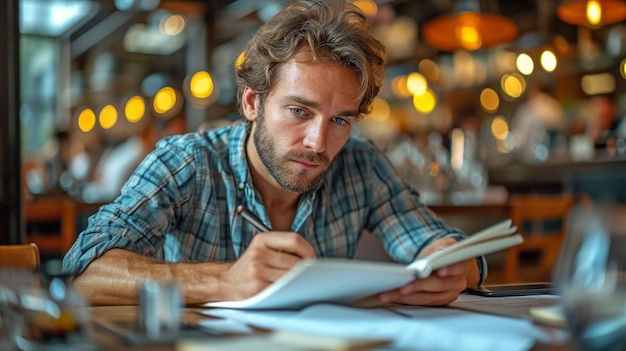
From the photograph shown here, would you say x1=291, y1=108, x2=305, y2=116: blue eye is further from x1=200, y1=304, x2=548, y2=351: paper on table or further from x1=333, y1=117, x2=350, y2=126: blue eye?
x1=200, y1=304, x2=548, y2=351: paper on table

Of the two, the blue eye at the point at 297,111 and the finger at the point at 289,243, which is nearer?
the finger at the point at 289,243

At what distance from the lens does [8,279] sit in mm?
914

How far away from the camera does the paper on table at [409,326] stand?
0.92m

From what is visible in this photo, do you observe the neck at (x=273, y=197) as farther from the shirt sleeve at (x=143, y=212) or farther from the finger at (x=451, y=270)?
the finger at (x=451, y=270)

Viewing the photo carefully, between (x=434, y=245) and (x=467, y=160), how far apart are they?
13.0ft

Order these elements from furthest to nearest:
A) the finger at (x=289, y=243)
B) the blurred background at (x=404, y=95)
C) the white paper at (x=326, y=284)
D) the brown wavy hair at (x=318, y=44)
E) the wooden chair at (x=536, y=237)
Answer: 1. the blurred background at (x=404, y=95)
2. the wooden chair at (x=536, y=237)
3. the brown wavy hair at (x=318, y=44)
4. the finger at (x=289, y=243)
5. the white paper at (x=326, y=284)

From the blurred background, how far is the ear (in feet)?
0.78

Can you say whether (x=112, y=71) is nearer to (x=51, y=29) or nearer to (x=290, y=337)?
(x=51, y=29)

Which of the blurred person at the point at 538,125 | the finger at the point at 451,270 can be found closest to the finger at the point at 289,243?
the finger at the point at 451,270

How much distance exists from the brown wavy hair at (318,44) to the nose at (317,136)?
0.49ft

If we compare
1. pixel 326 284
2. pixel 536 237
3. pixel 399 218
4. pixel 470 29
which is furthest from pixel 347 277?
pixel 470 29

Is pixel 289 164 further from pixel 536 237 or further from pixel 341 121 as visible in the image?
pixel 536 237

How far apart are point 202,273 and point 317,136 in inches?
17.8

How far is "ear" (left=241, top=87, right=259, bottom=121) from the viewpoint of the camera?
1.87 m
